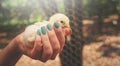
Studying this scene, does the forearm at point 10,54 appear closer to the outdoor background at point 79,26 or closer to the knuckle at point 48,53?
the knuckle at point 48,53

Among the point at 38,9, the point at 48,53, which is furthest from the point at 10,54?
the point at 38,9

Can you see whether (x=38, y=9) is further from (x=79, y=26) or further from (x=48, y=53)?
(x=48, y=53)

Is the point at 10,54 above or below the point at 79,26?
above

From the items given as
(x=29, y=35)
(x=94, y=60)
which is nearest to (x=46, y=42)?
(x=29, y=35)

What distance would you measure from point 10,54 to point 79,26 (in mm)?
845

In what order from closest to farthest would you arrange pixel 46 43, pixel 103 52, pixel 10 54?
1. pixel 46 43
2. pixel 10 54
3. pixel 103 52

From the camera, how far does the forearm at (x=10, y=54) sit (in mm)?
1243

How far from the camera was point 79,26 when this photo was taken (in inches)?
80.0

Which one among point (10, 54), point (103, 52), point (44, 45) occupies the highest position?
point (44, 45)

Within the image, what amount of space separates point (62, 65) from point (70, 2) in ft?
1.48

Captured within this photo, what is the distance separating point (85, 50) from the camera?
237 cm

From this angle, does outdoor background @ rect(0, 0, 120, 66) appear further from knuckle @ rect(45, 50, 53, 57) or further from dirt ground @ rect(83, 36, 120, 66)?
knuckle @ rect(45, 50, 53, 57)

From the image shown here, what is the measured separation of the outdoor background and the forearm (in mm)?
734

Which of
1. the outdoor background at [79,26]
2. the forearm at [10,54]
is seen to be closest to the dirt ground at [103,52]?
the outdoor background at [79,26]
